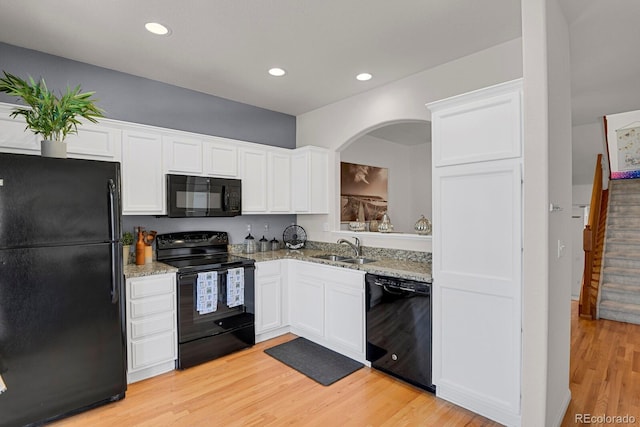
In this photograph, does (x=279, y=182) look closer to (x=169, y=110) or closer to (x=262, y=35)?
(x=169, y=110)

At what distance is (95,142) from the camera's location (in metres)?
2.79

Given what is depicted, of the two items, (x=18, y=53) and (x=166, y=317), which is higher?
(x=18, y=53)

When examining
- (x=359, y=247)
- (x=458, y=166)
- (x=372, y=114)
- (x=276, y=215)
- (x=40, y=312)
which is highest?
(x=372, y=114)

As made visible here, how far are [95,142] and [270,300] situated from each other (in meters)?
2.22

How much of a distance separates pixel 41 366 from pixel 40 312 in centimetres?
Result: 36

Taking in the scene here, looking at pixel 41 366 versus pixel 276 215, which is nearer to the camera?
pixel 41 366

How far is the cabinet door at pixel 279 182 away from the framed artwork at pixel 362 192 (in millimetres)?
1246

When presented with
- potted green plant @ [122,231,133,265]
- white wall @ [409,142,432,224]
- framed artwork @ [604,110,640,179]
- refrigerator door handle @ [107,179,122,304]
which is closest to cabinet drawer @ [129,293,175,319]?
refrigerator door handle @ [107,179,122,304]

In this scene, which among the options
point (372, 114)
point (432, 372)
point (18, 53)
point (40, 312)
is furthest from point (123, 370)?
point (372, 114)

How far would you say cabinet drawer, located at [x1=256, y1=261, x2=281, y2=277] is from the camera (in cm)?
352

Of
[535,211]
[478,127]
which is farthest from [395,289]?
[478,127]

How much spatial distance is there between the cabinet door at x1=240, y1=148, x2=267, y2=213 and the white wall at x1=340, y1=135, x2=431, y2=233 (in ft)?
8.34

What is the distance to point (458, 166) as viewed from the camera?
7.92 ft

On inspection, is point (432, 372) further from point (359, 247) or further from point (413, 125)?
point (413, 125)
